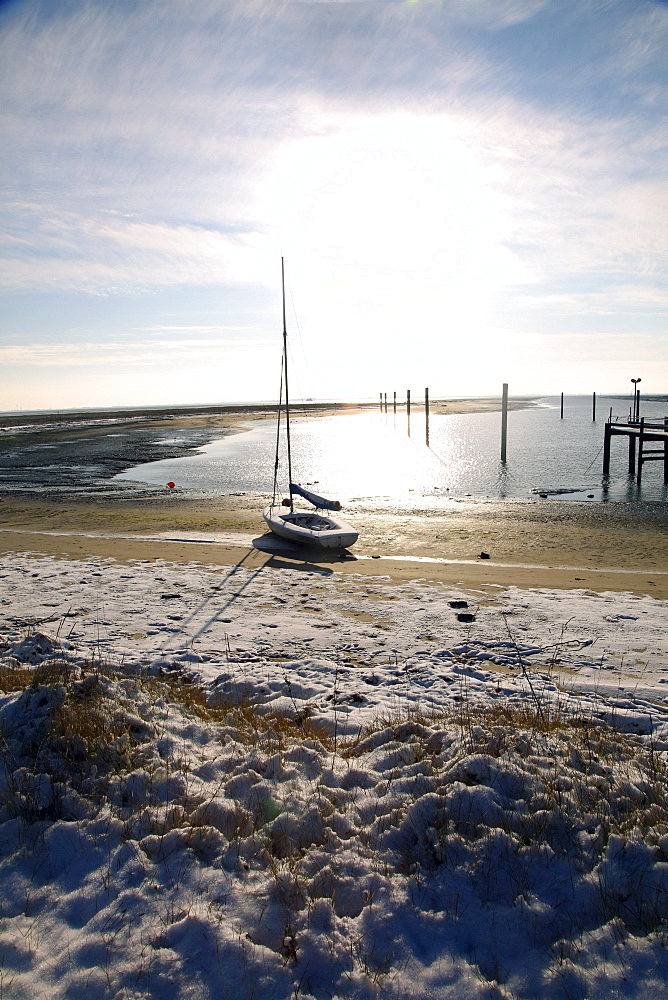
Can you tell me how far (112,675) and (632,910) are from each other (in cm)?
547

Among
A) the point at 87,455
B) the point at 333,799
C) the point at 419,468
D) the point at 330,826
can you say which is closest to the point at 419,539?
the point at 333,799

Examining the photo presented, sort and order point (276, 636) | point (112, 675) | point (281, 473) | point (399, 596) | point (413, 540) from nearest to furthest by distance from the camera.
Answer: point (112, 675)
point (276, 636)
point (399, 596)
point (413, 540)
point (281, 473)

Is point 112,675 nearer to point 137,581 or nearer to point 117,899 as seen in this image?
point 117,899

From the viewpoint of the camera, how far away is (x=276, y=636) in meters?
8.90

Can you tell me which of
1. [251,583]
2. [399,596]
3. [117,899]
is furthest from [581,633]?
[117,899]

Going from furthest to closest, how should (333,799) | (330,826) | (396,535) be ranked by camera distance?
(396,535) < (333,799) < (330,826)

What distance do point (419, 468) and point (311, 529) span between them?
2364cm

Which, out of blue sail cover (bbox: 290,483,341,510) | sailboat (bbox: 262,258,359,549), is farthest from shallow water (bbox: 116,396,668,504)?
sailboat (bbox: 262,258,359,549)

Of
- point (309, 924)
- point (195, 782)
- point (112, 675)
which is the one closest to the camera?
point (309, 924)

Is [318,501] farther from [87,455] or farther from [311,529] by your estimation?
[87,455]

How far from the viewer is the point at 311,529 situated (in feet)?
53.0

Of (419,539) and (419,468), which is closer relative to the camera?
(419,539)

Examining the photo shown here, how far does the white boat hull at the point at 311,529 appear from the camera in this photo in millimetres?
15219

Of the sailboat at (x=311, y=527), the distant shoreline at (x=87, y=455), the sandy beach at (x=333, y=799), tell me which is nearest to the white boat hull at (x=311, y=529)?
the sailboat at (x=311, y=527)
